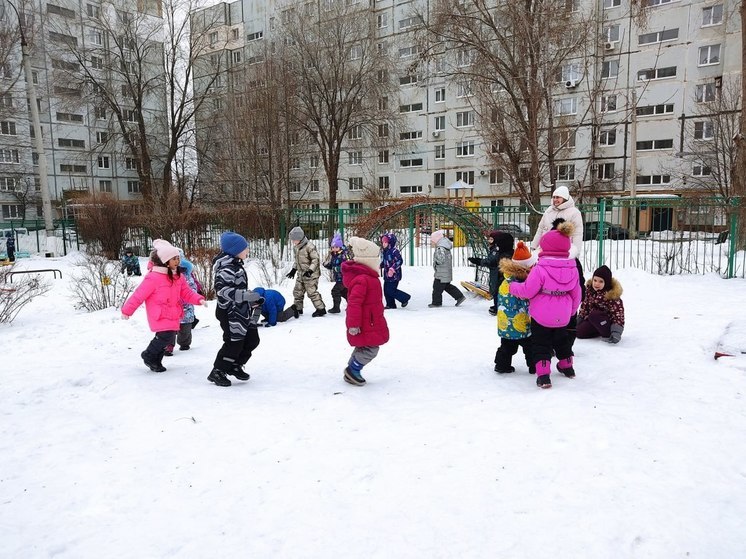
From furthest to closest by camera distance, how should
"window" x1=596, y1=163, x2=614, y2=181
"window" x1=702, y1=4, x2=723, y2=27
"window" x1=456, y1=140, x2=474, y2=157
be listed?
1. "window" x1=456, y1=140, x2=474, y2=157
2. "window" x1=596, y1=163, x2=614, y2=181
3. "window" x1=702, y1=4, x2=723, y2=27

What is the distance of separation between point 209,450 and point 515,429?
2146mm

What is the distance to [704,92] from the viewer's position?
3241 centimetres

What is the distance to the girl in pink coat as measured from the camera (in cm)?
524

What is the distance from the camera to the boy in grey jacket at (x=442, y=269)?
364 inches

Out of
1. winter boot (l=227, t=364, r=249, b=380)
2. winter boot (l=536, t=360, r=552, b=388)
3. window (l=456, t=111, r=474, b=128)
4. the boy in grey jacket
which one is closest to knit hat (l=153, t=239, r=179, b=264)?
winter boot (l=227, t=364, r=249, b=380)

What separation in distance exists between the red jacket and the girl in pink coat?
1589mm

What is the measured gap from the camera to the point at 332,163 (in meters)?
25.8

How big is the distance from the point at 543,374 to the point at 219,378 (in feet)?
9.62

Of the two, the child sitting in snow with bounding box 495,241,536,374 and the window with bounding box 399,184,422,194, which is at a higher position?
the window with bounding box 399,184,422,194

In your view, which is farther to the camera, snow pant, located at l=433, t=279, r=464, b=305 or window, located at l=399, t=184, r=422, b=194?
window, located at l=399, t=184, r=422, b=194

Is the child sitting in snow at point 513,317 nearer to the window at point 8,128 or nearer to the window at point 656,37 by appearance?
the window at point 656,37

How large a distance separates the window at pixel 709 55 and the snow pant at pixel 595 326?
33.8m

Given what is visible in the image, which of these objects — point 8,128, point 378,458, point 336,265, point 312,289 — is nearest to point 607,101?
point 336,265

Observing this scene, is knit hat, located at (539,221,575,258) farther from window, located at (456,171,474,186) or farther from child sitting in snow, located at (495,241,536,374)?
→ window, located at (456,171,474,186)
